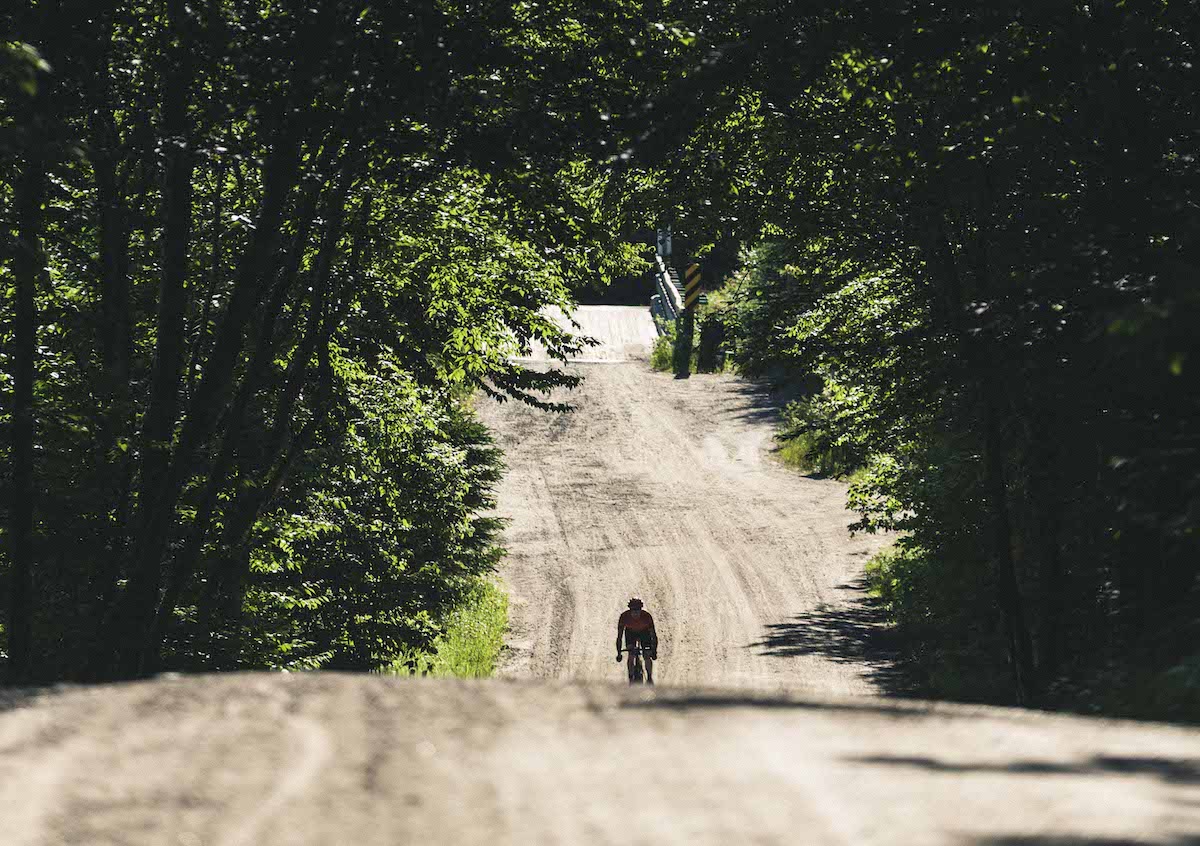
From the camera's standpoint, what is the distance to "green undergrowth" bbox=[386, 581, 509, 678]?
59.4 feet

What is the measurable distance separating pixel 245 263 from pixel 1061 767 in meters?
7.92

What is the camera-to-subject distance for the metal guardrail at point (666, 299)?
49.4 metres

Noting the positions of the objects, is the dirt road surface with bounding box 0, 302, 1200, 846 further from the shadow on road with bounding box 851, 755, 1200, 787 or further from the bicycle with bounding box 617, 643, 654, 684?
the bicycle with bounding box 617, 643, 654, 684

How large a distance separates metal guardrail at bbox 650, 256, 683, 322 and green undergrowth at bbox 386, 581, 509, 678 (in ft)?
89.1

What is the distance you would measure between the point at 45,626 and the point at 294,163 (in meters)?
4.76

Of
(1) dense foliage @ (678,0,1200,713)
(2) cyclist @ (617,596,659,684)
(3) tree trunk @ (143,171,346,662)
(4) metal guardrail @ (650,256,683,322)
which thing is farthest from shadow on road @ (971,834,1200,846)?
(4) metal guardrail @ (650,256,683,322)

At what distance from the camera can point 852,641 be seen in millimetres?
20109

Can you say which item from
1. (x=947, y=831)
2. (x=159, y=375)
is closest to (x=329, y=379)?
(x=159, y=375)

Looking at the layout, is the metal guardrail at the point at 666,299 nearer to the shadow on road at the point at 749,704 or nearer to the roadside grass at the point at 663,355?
the roadside grass at the point at 663,355

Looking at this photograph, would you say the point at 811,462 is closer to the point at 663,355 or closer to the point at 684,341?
the point at 684,341

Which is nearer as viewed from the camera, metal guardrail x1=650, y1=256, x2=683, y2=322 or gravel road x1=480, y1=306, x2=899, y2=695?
gravel road x1=480, y1=306, x2=899, y2=695

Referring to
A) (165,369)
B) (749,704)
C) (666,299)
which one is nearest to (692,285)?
Answer: (666,299)

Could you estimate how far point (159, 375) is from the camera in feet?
30.5

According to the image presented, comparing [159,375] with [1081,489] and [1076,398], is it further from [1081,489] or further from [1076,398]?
[1081,489]
